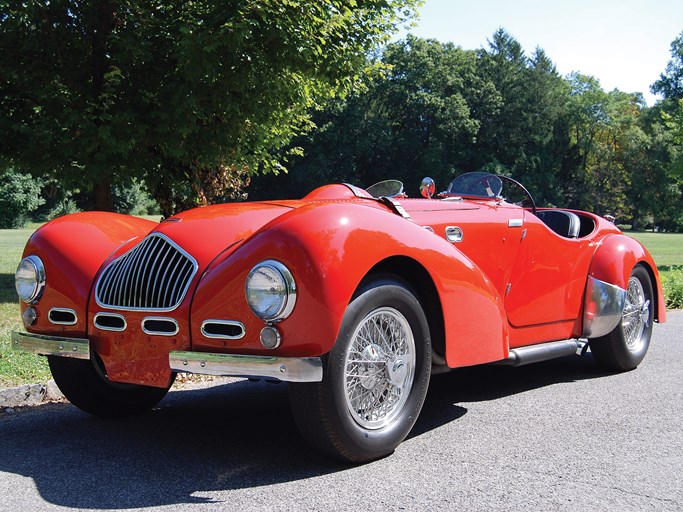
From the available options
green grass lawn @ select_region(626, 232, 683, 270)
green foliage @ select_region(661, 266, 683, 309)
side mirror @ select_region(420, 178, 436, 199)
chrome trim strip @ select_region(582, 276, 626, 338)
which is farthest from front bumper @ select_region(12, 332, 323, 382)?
green grass lawn @ select_region(626, 232, 683, 270)

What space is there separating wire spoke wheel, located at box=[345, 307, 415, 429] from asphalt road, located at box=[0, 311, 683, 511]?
0.26 m

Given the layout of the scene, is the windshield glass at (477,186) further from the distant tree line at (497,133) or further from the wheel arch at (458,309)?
the distant tree line at (497,133)

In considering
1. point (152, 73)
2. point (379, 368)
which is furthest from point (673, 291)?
point (379, 368)

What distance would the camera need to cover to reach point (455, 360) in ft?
12.7

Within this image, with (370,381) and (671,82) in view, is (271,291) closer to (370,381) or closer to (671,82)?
(370,381)

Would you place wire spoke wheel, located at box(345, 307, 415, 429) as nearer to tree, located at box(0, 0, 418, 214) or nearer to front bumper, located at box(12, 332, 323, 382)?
front bumper, located at box(12, 332, 323, 382)

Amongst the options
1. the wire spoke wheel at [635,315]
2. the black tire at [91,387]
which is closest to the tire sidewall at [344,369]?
the black tire at [91,387]

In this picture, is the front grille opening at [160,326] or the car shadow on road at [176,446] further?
the front grille opening at [160,326]

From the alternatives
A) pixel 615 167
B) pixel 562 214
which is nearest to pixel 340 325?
pixel 562 214

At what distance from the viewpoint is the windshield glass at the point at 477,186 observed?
17.2 feet

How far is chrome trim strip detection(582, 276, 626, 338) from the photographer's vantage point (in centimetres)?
533

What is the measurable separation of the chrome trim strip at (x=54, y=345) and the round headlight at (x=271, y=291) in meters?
1.05

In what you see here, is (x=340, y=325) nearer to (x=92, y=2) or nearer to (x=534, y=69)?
(x=92, y=2)

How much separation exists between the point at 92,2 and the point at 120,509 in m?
9.20
